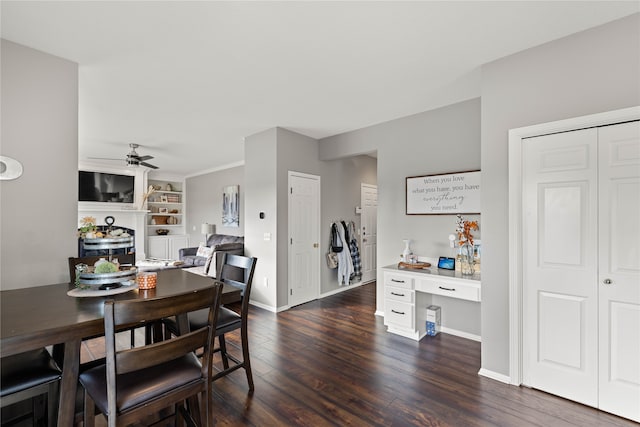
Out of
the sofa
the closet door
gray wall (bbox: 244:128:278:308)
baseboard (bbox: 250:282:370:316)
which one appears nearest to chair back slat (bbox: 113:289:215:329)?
the closet door

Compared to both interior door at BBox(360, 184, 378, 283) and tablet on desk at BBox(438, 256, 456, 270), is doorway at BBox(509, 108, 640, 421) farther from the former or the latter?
interior door at BBox(360, 184, 378, 283)

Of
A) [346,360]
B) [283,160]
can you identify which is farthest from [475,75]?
[346,360]

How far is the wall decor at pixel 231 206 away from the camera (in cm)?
680

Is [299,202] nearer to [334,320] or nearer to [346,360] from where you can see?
[334,320]

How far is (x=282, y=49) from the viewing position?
7.43 ft

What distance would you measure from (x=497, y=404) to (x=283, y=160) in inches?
139

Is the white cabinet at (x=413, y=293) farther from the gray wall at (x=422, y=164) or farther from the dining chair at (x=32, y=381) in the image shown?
the dining chair at (x=32, y=381)

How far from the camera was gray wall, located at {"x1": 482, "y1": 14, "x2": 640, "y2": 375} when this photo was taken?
193 cm

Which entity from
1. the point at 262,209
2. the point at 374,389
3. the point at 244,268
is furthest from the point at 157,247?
the point at 374,389

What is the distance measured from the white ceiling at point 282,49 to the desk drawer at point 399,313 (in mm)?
2291

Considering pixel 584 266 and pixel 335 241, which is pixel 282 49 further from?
pixel 335 241

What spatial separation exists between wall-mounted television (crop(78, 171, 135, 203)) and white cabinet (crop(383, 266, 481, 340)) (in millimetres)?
6658

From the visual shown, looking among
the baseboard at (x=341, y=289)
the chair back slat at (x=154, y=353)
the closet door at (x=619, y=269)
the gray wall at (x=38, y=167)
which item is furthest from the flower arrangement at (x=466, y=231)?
the gray wall at (x=38, y=167)

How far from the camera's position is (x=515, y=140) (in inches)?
90.4
